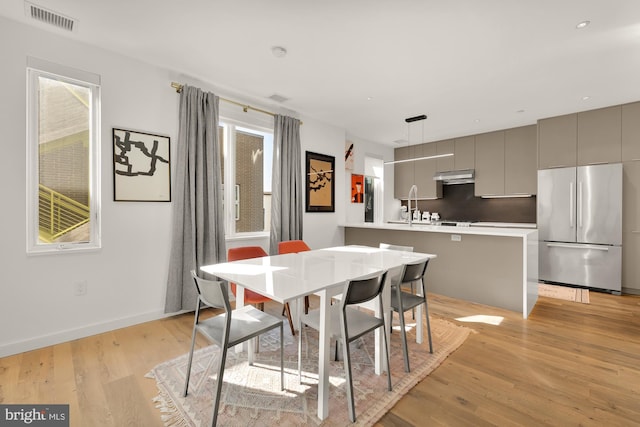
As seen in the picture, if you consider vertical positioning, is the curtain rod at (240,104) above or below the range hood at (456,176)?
above

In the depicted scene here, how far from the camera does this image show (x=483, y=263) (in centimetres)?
355

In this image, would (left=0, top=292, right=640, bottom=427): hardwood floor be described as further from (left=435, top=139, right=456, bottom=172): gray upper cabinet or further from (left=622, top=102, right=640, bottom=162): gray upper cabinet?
(left=435, top=139, right=456, bottom=172): gray upper cabinet

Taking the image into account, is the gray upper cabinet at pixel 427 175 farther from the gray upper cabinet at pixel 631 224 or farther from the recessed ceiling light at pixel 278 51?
the recessed ceiling light at pixel 278 51

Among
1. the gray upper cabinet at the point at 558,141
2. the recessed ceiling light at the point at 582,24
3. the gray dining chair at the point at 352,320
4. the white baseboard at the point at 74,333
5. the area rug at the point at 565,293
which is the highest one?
the recessed ceiling light at the point at 582,24

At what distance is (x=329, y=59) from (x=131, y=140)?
2078mm

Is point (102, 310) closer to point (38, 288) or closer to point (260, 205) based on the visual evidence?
point (38, 288)

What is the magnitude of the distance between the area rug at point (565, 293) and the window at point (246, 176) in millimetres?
3996

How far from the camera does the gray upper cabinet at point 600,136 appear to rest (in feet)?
13.2

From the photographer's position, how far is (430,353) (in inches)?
94.0

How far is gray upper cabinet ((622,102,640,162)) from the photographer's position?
12.8ft

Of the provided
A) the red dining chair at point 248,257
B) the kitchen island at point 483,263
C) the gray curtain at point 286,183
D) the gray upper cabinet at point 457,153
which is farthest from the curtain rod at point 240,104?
the gray upper cabinet at point 457,153

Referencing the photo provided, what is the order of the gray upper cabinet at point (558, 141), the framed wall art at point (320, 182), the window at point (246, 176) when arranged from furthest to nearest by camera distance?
the framed wall art at point (320, 182) → the gray upper cabinet at point (558, 141) → the window at point (246, 176)

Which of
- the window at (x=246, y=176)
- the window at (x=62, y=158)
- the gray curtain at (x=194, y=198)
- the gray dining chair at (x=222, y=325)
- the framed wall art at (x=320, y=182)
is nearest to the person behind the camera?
the gray dining chair at (x=222, y=325)

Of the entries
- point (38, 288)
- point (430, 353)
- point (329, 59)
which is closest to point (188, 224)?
point (38, 288)
